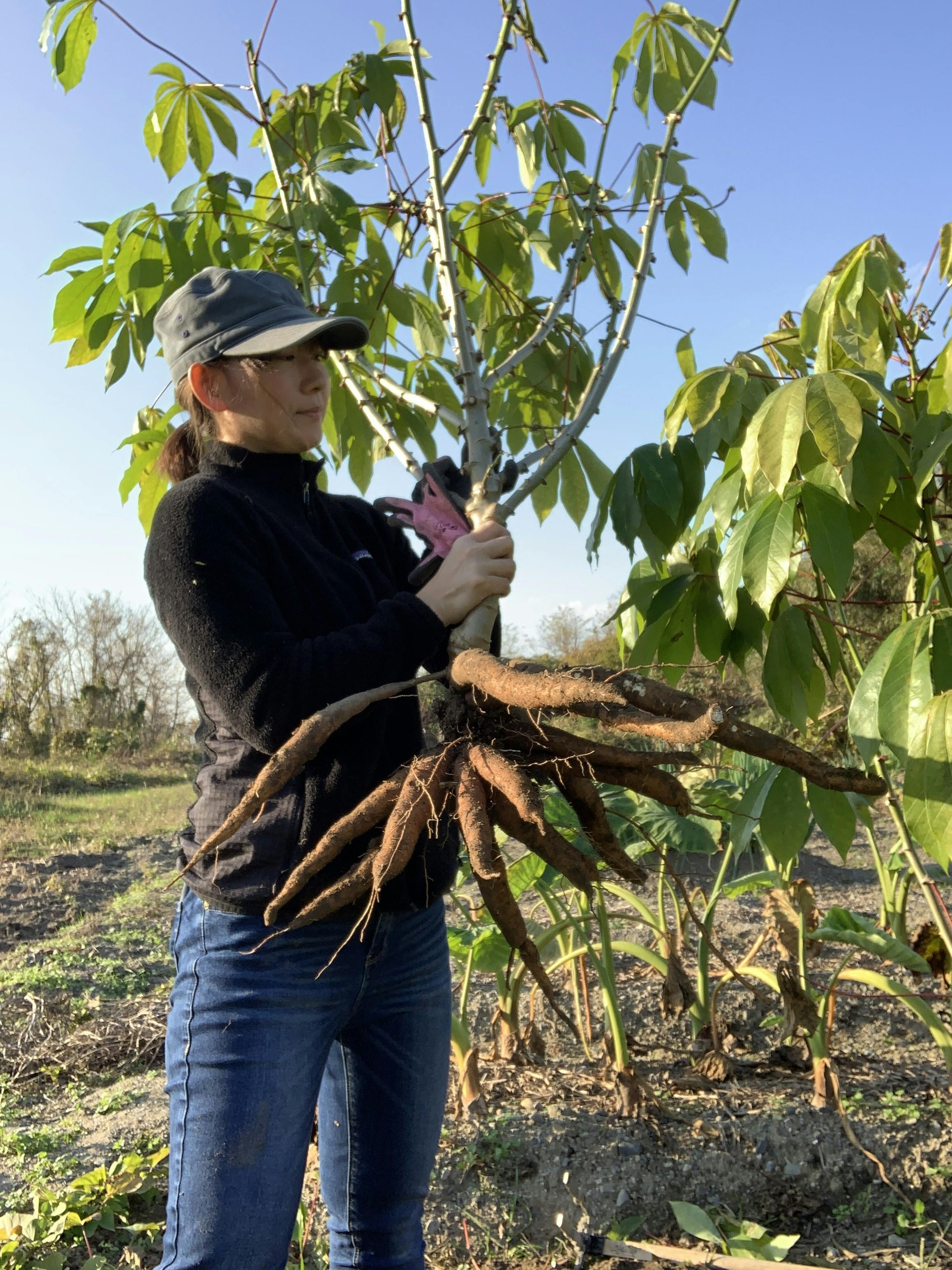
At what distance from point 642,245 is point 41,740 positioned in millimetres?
13842

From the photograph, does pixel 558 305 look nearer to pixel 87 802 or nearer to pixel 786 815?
pixel 786 815

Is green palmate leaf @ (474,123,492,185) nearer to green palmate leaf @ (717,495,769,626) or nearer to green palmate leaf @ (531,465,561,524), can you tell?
green palmate leaf @ (531,465,561,524)

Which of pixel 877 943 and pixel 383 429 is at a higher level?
pixel 383 429

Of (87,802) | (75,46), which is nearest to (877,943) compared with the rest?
(75,46)

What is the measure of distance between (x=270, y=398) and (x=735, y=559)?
0.72m

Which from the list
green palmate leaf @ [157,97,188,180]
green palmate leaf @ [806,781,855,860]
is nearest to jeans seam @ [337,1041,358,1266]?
green palmate leaf @ [806,781,855,860]

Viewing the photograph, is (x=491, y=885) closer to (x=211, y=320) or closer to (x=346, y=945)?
(x=346, y=945)

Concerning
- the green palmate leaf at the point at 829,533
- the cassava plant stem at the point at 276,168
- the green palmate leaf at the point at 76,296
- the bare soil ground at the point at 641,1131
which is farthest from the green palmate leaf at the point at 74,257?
the bare soil ground at the point at 641,1131

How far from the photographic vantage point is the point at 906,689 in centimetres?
124

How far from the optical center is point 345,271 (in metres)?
1.82

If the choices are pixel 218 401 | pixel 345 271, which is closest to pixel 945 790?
pixel 218 401

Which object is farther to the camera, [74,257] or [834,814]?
[74,257]

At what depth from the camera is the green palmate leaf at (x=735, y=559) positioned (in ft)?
Result: 4.31

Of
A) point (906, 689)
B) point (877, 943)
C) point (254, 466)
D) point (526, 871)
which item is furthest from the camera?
point (526, 871)
